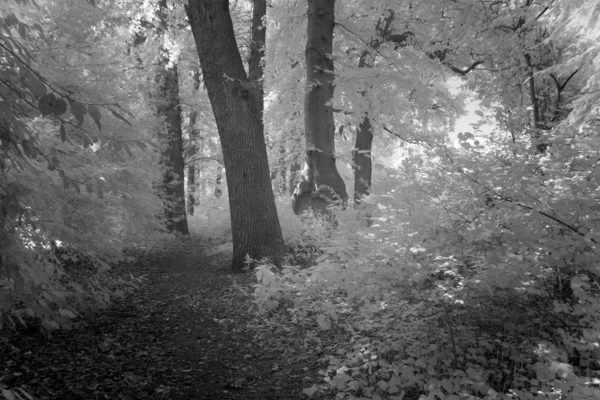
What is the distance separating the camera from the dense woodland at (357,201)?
116 inches

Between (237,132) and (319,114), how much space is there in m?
3.44

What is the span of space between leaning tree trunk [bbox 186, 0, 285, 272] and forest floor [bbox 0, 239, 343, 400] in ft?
4.83

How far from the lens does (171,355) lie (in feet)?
13.9

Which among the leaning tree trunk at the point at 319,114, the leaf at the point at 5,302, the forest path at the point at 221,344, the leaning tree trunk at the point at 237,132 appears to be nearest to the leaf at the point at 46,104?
the leaf at the point at 5,302

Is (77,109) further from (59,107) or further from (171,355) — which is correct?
(171,355)

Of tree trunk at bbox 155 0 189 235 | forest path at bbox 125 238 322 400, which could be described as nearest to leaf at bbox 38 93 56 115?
forest path at bbox 125 238 322 400

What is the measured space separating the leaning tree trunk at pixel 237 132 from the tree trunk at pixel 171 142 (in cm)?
629

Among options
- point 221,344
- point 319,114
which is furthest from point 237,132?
point 221,344

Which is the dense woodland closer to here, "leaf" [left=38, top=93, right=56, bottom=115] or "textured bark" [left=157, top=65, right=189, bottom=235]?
"leaf" [left=38, top=93, right=56, bottom=115]

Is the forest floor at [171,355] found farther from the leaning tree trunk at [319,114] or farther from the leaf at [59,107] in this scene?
the leaning tree trunk at [319,114]

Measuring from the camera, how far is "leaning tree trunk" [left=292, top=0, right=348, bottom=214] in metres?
9.86

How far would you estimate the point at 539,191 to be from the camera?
3502 mm

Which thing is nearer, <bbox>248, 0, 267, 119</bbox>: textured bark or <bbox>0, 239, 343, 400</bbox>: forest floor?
<bbox>0, 239, 343, 400</bbox>: forest floor

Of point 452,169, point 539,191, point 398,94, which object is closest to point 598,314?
point 539,191
